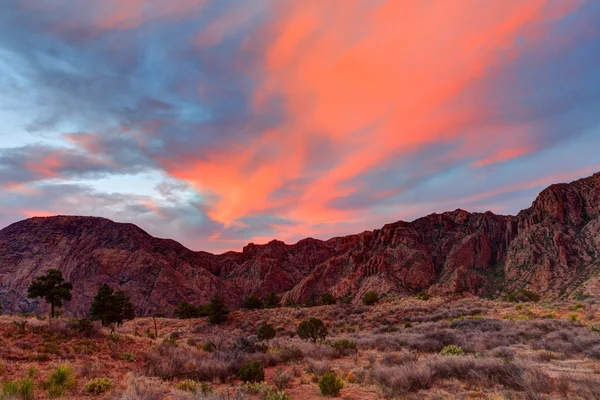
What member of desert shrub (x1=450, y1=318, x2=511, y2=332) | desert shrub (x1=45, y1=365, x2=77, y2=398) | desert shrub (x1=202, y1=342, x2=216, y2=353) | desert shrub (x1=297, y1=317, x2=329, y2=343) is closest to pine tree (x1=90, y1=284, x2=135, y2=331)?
desert shrub (x1=202, y1=342, x2=216, y2=353)

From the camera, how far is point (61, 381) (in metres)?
11.1

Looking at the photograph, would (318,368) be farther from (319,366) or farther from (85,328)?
(85,328)

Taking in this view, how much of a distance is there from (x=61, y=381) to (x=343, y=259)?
435 ft

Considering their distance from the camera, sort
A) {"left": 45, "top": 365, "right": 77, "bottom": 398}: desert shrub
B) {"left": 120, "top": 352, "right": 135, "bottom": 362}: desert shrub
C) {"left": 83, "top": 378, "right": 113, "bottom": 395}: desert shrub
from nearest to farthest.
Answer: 1. {"left": 45, "top": 365, "right": 77, "bottom": 398}: desert shrub
2. {"left": 83, "top": 378, "right": 113, "bottom": 395}: desert shrub
3. {"left": 120, "top": 352, "right": 135, "bottom": 362}: desert shrub

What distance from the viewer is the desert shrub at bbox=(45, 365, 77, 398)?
1017 centimetres

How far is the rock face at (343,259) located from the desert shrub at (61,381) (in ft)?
245

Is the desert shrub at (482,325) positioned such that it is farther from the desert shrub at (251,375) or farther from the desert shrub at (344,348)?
the desert shrub at (251,375)

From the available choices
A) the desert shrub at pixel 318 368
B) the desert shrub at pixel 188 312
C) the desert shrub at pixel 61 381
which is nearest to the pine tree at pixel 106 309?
the desert shrub at pixel 188 312

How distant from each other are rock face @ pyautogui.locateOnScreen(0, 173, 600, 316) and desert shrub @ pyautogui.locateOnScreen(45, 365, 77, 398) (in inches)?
2941

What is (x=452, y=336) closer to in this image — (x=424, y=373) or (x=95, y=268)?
(x=424, y=373)

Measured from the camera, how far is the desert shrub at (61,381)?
400 inches

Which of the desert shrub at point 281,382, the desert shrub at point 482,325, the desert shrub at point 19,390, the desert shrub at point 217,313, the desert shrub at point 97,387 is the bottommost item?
the desert shrub at point 217,313

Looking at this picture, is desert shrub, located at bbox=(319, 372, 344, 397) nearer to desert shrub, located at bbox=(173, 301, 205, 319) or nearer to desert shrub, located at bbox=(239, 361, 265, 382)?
desert shrub, located at bbox=(239, 361, 265, 382)

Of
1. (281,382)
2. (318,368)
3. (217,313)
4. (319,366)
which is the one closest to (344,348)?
(319,366)
